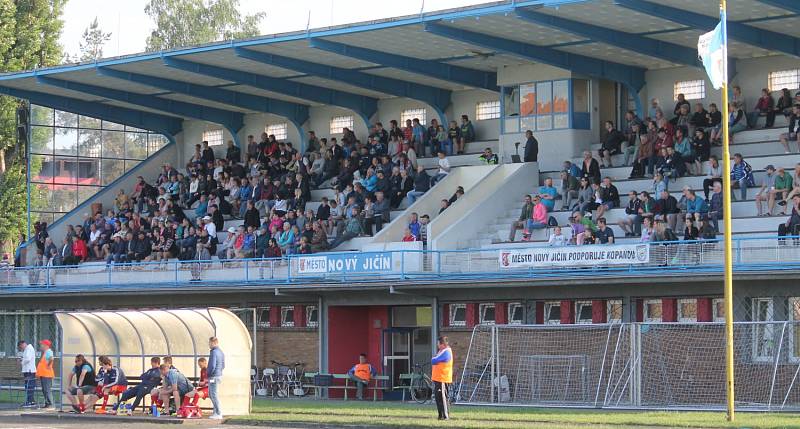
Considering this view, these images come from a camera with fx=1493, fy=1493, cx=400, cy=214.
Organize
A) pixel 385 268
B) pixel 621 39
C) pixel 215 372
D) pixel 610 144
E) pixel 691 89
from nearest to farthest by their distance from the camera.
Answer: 1. pixel 215 372
2. pixel 385 268
3. pixel 621 39
4. pixel 610 144
5. pixel 691 89

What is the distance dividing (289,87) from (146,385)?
18.4 metres

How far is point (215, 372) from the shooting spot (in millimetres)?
26828

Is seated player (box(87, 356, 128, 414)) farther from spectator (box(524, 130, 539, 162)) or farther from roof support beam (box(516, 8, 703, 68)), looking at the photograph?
spectator (box(524, 130, 539, 162))

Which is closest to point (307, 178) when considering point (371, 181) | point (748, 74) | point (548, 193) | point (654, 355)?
point (371, 181)

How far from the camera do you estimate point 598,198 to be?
3431 centimetres

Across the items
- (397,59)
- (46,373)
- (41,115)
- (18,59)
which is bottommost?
(46,373)

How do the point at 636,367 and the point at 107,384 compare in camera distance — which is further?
the point at 107,384

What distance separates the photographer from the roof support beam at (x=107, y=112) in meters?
49.2

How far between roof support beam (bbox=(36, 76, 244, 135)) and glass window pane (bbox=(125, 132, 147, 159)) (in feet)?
9.66

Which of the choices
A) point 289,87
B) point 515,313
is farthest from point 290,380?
point 289,87

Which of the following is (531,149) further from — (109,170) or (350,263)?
(109,170)

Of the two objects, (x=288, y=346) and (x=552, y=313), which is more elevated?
(x=552, y=313)

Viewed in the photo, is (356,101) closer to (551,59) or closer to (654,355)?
(551,59)

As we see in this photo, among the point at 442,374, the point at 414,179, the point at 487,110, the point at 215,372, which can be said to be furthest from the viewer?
the point at 487,110
